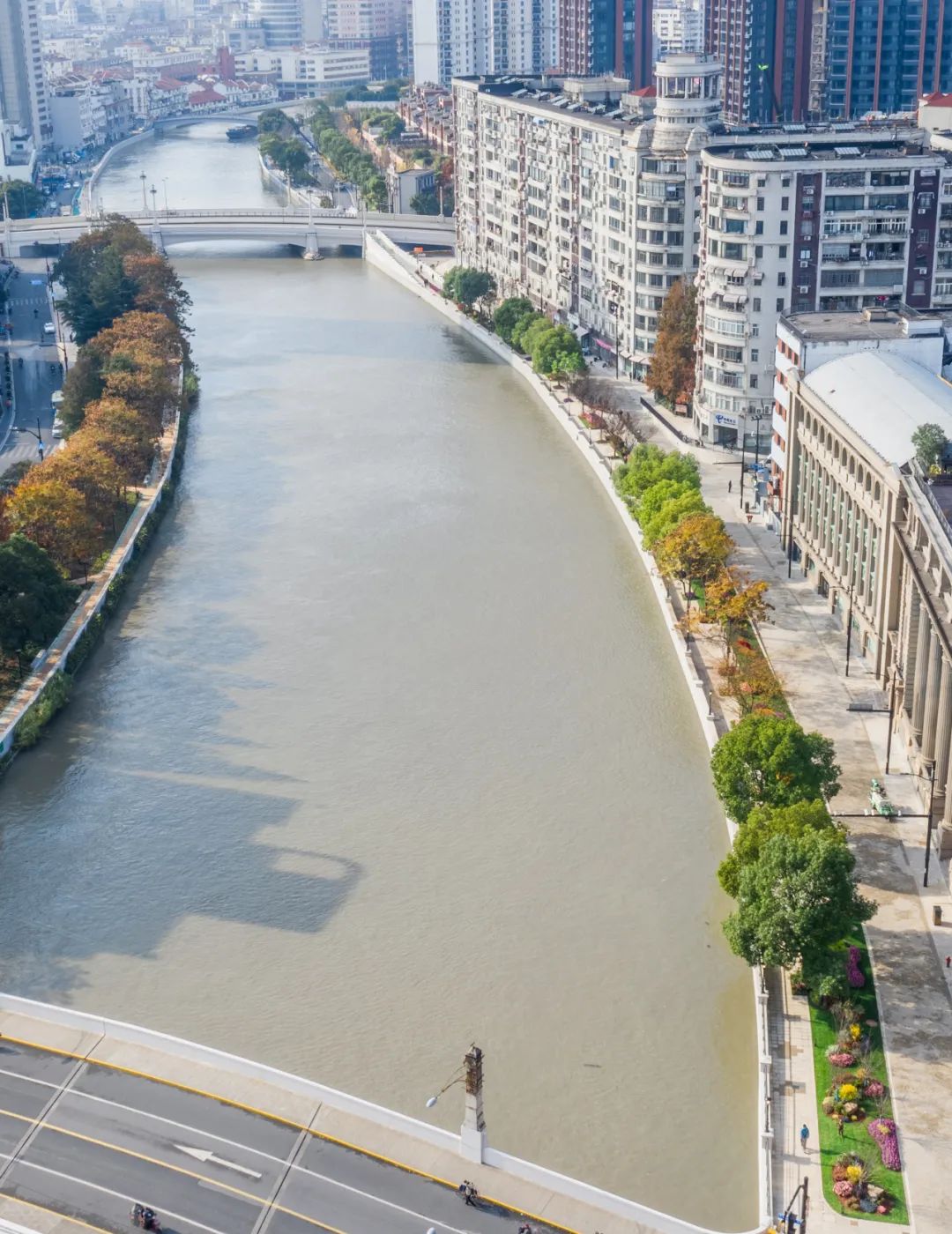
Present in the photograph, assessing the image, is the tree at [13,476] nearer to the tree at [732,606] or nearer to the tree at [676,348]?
the tree at [732,606]

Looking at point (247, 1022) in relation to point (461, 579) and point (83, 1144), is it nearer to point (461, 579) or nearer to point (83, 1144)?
point (83, 1144)

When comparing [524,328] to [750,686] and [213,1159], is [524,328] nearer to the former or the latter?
[750,686]

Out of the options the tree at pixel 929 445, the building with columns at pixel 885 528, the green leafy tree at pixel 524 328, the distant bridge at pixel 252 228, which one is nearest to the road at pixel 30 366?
the distant bridge at pixel 252 228

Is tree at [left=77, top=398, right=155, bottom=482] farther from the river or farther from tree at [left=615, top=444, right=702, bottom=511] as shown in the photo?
tree at [left=615, top=444, right=702, bottom=511]

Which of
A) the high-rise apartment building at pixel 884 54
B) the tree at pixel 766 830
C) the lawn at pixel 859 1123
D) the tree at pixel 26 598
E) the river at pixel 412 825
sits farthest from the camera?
the high-rise apartment building at pixel 884 54

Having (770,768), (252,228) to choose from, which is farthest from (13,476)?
(252,228)

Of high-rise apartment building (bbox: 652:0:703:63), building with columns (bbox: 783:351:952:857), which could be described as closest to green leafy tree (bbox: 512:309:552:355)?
building with columns (bbox: 783:351:952:857)

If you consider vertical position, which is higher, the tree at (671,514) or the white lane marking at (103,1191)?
the tree at (671,514)

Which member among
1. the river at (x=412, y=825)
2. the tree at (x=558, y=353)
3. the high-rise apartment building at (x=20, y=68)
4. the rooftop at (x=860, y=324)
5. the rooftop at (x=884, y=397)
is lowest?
the river at (x=412, y=825)
